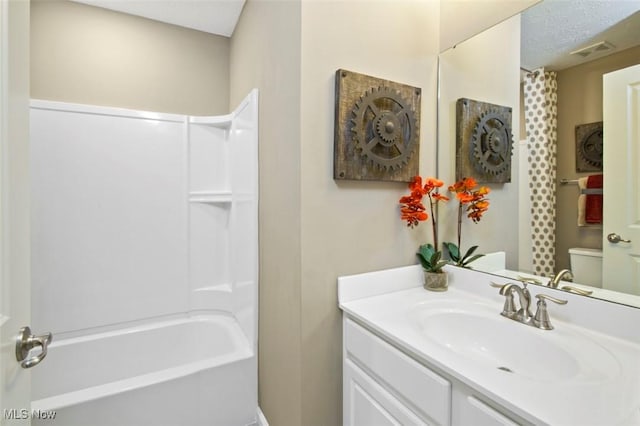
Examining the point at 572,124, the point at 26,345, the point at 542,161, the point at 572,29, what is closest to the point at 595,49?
the point at 572,29

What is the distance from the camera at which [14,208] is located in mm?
715

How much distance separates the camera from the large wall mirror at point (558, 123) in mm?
967

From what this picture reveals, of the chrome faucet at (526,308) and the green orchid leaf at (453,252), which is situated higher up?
the green orchid leaf at (453,252)

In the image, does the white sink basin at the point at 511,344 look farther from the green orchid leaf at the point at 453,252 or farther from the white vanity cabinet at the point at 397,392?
the green orchid leaf at the point at 453,252

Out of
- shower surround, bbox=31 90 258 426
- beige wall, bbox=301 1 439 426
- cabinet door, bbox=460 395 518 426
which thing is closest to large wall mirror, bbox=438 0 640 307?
beige wall, bbox=301 1 439 426

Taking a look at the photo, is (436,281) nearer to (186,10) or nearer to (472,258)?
(472,258)

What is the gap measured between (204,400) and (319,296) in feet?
3.24

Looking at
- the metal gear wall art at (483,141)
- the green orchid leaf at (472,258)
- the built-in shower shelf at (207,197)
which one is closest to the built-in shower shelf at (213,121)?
the built-in shower shelf at (207,197)

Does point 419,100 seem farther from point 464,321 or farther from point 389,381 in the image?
point 389,381

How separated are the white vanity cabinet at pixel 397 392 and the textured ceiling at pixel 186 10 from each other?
222cm

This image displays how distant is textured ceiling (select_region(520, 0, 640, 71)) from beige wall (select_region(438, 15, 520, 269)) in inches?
2.4

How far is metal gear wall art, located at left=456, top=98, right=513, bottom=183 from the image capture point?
4.47ft

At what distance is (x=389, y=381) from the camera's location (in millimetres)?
977

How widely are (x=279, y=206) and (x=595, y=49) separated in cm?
132
